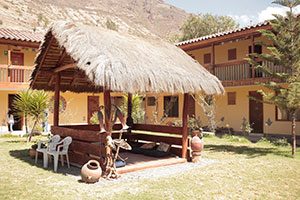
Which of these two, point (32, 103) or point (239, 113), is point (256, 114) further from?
point (32, 103)

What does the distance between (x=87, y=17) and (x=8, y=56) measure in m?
53.9

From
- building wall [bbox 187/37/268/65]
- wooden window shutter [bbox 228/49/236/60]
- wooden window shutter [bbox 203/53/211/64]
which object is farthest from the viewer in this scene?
wooden window shutter [bbox 203/53/211/64]

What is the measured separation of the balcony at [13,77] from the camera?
17328mm

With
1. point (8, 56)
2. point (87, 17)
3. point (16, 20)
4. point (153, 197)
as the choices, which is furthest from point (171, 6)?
point (153, 197)

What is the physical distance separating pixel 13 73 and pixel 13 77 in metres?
0.22

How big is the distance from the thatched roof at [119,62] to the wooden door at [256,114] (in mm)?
8311

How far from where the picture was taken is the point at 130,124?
11867 millimetres

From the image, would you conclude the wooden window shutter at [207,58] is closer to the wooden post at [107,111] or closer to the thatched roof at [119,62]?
the thatched roof at [119,62]

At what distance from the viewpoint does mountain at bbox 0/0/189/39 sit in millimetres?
50969

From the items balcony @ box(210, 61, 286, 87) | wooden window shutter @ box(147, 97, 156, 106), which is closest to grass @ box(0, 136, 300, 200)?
balcony @ box(210, 61, 286, 87)

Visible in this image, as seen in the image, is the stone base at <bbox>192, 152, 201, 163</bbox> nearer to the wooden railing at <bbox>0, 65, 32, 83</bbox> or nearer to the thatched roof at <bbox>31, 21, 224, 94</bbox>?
the thatched roof at <bbox>31, 21, 224, 94</bbox>

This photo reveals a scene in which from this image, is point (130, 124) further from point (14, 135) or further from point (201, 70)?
point (14, 135)

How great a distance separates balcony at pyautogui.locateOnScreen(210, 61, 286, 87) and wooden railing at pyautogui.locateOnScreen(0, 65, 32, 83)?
409 inches

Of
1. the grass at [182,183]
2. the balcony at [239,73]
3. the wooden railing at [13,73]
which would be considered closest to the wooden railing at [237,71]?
the balcony at [239,73]
